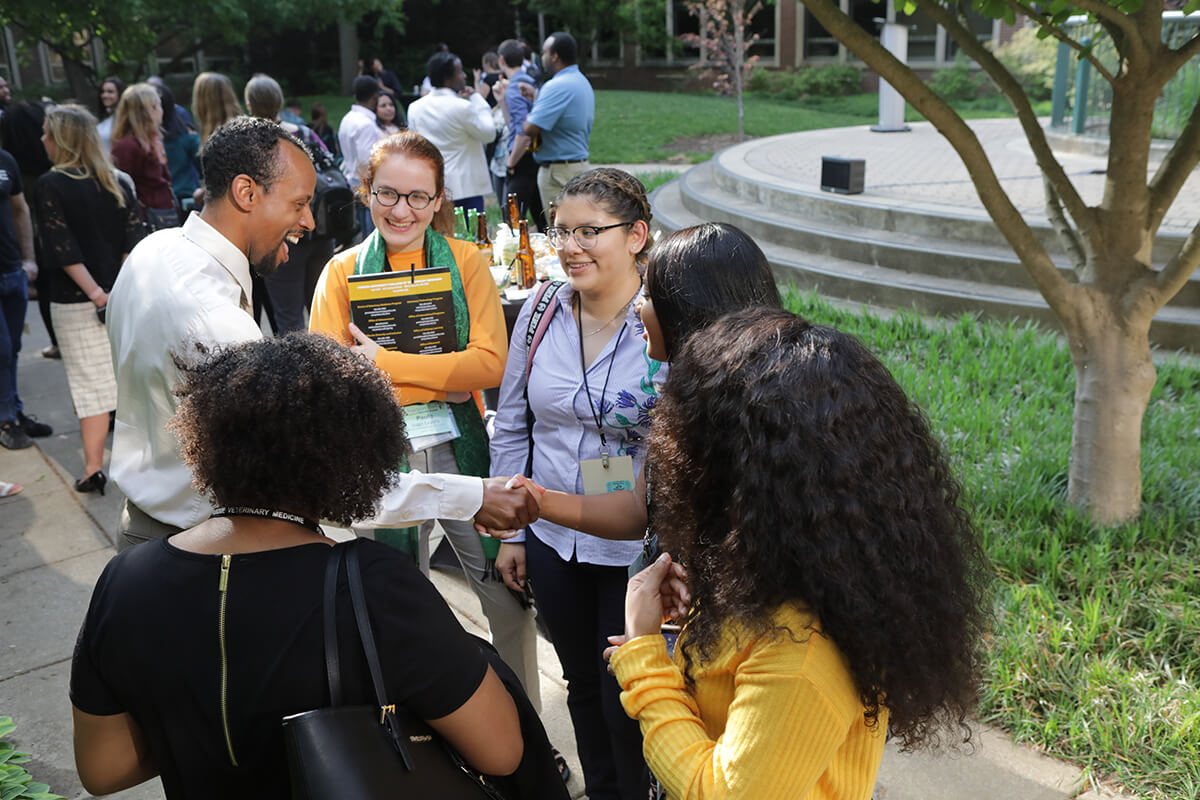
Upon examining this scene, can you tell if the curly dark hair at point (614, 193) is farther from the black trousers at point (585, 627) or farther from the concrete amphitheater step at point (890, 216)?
the concrete amphitheater step at point (890, 216)

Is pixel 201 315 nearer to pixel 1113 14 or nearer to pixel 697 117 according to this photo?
pixel 1113 14

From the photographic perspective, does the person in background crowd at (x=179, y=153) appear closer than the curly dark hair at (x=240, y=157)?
No

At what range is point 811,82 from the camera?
25438 mm

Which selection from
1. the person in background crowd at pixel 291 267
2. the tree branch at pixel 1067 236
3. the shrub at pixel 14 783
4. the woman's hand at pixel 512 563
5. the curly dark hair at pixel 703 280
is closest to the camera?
the curly dark hair at pixel 703 280

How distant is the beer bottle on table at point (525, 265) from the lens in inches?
200

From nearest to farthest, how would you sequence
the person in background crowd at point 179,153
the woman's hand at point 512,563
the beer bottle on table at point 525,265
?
1. the woman's hand at point 512,563
2. the beer bottle on table at point 525,265
3. the person in background crowd at point 179,153

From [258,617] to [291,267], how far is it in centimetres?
517

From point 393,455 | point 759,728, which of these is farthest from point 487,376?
point 759,728

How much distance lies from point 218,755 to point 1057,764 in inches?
101

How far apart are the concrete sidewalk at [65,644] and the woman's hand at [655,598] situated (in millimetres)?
1592

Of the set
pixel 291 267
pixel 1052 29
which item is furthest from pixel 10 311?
pixel 1052 29

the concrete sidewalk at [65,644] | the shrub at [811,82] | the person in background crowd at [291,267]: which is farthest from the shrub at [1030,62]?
the concrete sidewalk at [65,644]

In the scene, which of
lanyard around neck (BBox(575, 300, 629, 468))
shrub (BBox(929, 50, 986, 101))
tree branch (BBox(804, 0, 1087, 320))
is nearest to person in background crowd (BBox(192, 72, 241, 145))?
tree branch (BBox(804, 0, 1087, 320))

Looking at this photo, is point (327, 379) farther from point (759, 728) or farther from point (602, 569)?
point (602, 569)
